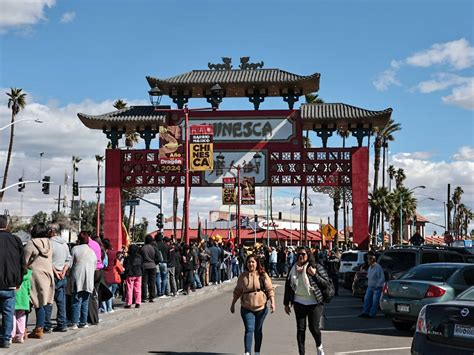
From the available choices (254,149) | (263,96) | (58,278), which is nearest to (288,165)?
(254,149)

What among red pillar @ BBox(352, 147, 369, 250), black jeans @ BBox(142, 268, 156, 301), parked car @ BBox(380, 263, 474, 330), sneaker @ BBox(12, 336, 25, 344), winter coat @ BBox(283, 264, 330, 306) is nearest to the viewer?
winter coat @ BBox(283, 264, 330, 306)

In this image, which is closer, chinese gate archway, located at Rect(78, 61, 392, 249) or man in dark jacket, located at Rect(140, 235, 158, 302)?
man in dark jacket, located at Rect(140, 235, 158, 302)

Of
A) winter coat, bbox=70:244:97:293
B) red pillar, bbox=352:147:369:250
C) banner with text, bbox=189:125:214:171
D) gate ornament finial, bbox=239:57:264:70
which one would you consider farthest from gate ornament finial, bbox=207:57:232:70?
winter coat, bbox=70:244:97:293

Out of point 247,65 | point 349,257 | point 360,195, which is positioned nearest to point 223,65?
point 247,65

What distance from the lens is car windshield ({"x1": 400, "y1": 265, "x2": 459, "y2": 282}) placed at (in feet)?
44.3

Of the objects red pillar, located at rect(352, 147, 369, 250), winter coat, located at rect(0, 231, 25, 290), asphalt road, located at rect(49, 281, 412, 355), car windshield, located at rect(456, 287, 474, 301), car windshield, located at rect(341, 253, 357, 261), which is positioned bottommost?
asphalt road, located at rect(49, 281, 412, 355)

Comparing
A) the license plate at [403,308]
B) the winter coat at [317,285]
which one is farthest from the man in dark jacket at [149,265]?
the winter coat at [317,285]

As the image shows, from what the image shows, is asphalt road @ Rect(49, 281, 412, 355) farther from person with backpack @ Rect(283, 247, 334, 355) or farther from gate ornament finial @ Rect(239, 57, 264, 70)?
gate ornament finial @ Rect(239, 57, 264, 70)

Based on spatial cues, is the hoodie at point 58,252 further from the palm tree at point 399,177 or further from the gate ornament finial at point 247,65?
the palm tree at point 399,177

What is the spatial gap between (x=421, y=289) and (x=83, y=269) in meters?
6.53

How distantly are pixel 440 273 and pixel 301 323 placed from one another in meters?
5.17

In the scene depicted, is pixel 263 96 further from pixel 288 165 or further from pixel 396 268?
pixel 396 268

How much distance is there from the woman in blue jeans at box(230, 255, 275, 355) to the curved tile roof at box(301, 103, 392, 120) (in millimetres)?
28412

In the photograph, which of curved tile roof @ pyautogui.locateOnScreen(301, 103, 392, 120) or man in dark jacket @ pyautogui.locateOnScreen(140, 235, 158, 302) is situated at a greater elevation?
curved tile roof @ pyautogui.locateOnScreen(301, 103, 392, 120)
